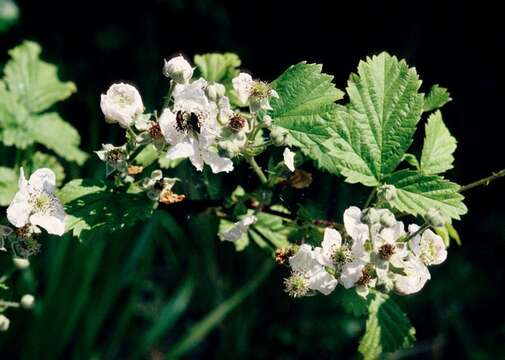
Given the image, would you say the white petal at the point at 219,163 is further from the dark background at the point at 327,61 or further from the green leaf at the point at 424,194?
the dark background at the point at 327,61

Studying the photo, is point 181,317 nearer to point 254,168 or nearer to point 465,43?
point 465,43

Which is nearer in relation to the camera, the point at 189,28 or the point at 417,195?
the point at 417,195

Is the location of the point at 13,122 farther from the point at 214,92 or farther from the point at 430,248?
the point at 430,248

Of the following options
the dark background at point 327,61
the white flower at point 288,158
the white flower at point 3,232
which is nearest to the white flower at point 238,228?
the white flower at point 288,158

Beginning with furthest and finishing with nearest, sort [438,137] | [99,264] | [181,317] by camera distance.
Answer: [181,317] < [99,264] < [438,137]

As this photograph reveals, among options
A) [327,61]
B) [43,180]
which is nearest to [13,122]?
[43,180]

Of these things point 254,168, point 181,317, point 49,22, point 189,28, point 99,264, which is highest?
point 49,22

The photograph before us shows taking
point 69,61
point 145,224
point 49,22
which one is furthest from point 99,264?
point 49,22
